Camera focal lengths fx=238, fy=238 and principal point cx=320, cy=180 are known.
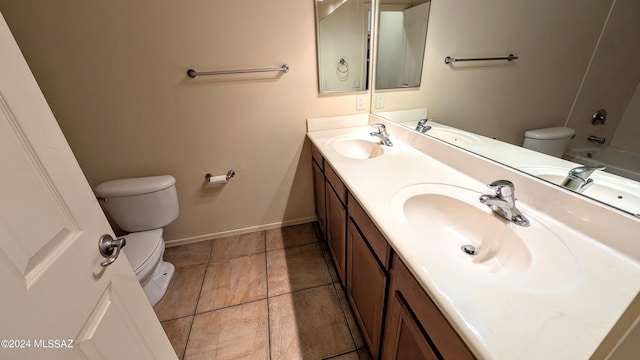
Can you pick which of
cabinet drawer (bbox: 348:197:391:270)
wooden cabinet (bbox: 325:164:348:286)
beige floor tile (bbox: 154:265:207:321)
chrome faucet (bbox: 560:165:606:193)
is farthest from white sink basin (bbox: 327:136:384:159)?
beige floor tile (bbox: 154:265:207:321)

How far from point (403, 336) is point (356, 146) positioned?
1289mm

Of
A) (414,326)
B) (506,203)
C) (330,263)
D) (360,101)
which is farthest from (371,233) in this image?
(360,101)

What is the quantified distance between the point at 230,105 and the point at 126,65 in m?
0.61

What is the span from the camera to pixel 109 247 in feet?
2.22

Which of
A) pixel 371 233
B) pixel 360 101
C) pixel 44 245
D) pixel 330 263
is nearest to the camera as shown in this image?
pixel 44 245

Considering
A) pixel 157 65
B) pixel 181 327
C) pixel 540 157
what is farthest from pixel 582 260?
pixel 157 65

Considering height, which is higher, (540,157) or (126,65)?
(126,65)

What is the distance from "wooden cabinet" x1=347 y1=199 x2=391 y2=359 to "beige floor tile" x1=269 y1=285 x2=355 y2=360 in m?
0.19

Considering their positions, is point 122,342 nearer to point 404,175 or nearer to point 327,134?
point 404,175

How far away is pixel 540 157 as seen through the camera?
0.82 m

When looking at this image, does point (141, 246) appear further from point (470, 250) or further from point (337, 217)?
point (470, 250)

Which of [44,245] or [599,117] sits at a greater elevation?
[599,117]

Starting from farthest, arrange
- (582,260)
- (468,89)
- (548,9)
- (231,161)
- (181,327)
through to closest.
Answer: (231,161)
(181,327)
(468,89)
(548,9)
(582,260)

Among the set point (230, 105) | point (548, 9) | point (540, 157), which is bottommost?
point (540, 157)
